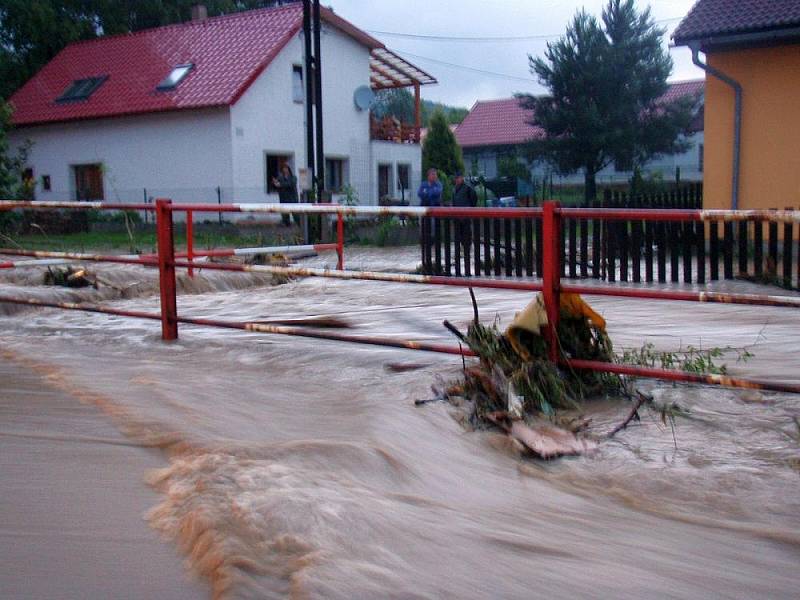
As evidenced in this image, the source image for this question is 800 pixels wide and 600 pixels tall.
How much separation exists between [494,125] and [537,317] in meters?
52.6

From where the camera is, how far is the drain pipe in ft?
48.5

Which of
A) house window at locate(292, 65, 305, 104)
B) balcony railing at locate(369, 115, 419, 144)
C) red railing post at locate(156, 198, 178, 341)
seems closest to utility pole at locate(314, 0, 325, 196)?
house window at locate(292, 65, 305, 104)

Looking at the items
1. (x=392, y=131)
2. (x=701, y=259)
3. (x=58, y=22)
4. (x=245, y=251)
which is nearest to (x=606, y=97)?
(x=392, y=131)

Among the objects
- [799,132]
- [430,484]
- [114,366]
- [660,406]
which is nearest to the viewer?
[430,484]

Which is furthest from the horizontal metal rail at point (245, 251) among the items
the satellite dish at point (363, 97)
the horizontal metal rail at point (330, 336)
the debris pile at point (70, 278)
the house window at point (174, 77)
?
the satellite dish at point (363, 97)

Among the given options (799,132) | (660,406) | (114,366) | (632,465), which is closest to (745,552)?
(632,465)

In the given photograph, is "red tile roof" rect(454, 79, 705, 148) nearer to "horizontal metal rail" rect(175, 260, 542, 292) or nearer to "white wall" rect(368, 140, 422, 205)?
"white wall" rect(368, 140, 422, 205)

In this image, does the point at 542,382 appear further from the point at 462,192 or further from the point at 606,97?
the point at 606,97

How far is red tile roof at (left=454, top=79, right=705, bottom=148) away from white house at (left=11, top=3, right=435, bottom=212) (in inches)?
751

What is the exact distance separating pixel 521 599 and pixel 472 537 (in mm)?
448

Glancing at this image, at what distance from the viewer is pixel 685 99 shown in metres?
34.6

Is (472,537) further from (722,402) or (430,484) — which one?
(722,402)

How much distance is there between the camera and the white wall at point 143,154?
2858 centimetres

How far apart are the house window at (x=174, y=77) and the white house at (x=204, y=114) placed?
0.05 metres
